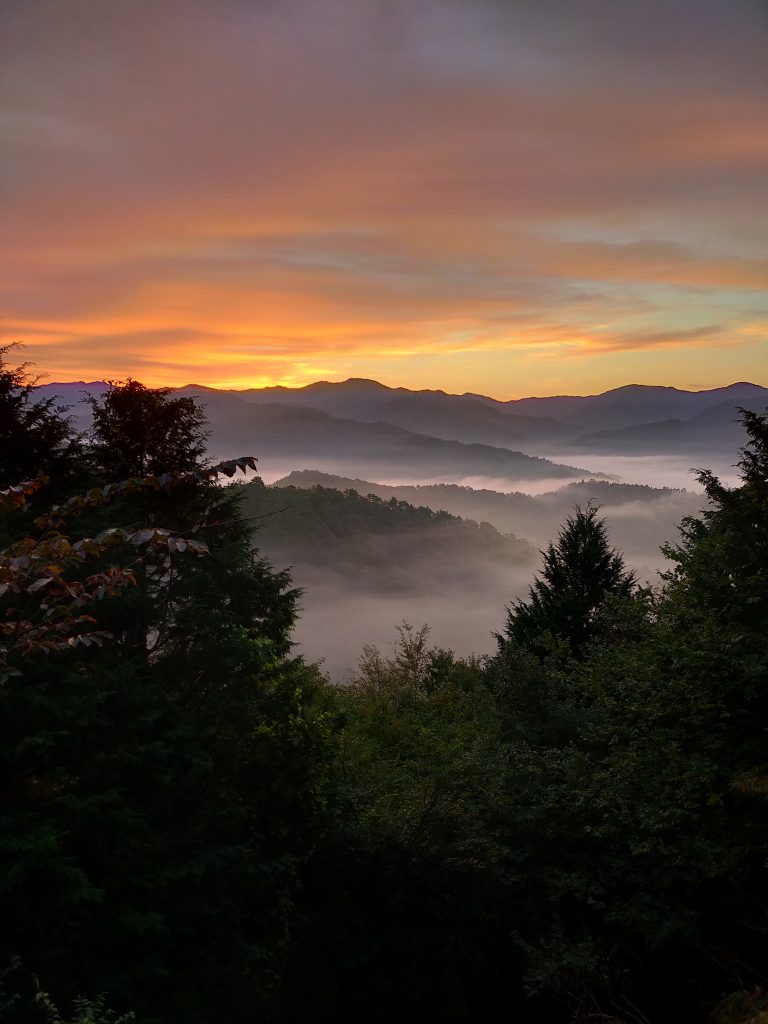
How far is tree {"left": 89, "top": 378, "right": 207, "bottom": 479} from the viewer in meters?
21.2

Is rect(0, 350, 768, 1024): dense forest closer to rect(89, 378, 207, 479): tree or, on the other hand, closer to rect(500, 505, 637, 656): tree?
rect(89, 378, 207, 479): tree

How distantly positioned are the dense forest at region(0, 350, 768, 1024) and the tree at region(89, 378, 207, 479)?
129cm

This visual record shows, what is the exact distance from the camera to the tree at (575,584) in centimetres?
3238

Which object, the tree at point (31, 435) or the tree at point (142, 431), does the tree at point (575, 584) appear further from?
the tree at point (31, 435)

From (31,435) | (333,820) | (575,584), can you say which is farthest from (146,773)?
(575,584)

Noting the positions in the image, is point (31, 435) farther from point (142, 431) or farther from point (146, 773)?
point (146, 773)

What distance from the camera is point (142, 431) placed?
70.4ft

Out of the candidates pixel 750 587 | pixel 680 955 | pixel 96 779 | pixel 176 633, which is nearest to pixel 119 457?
pixel 176 633

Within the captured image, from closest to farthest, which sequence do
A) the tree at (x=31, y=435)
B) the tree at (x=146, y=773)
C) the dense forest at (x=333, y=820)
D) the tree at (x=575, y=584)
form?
the tree at (x=146, y=773)
the dense forest at (x=333, y=820)
the tree at (x=31, y=435)
the tree at (x=575, y=584)

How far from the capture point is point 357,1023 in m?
14.6

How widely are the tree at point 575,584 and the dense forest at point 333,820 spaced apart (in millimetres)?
12410

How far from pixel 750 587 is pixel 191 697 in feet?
37.8

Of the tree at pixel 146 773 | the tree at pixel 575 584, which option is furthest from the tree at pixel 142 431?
the tree at pixel 575 584

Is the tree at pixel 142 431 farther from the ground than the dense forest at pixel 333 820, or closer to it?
farther from the ground
